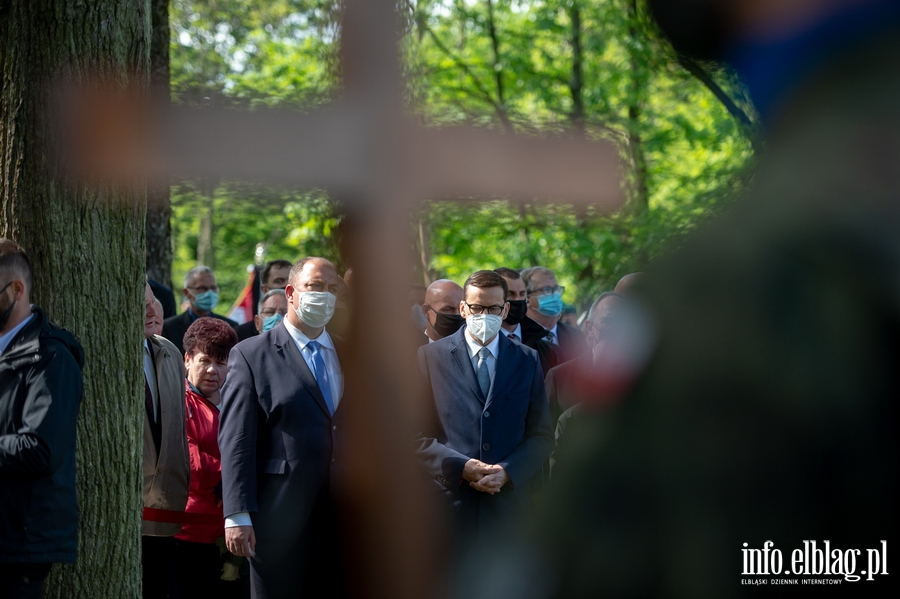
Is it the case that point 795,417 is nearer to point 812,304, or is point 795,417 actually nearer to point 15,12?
point 812,304

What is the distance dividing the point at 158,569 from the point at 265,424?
3.35 ft

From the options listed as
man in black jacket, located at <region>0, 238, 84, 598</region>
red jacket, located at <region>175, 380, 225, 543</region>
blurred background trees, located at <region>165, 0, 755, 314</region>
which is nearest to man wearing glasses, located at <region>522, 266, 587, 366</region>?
red jacket, located at <region>175, 380, 225, 543</region>

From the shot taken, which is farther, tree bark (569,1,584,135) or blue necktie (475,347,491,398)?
blue necktie (475,347,491,398)

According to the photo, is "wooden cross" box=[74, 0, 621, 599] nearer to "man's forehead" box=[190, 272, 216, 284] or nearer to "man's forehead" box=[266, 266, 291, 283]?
"man's forehead" box=[266, 266, 291, 283]

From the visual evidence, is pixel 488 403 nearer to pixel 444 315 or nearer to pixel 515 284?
pixel 444 315

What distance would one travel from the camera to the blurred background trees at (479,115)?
2.79 ft

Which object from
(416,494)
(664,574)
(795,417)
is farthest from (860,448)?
(416,494)

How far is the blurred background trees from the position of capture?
2.79 ft

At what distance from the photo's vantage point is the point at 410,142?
2.85ft

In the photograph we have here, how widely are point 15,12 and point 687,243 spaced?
315cm

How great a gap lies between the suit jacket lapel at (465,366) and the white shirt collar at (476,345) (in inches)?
2.0

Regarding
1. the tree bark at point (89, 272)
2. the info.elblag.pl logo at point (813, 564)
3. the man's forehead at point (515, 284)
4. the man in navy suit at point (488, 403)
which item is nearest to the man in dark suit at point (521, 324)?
the man's forehead at point (515, 284)

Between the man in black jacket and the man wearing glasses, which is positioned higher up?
the man wearing glasses

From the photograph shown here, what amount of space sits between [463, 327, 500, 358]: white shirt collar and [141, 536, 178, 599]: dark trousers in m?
1.64
